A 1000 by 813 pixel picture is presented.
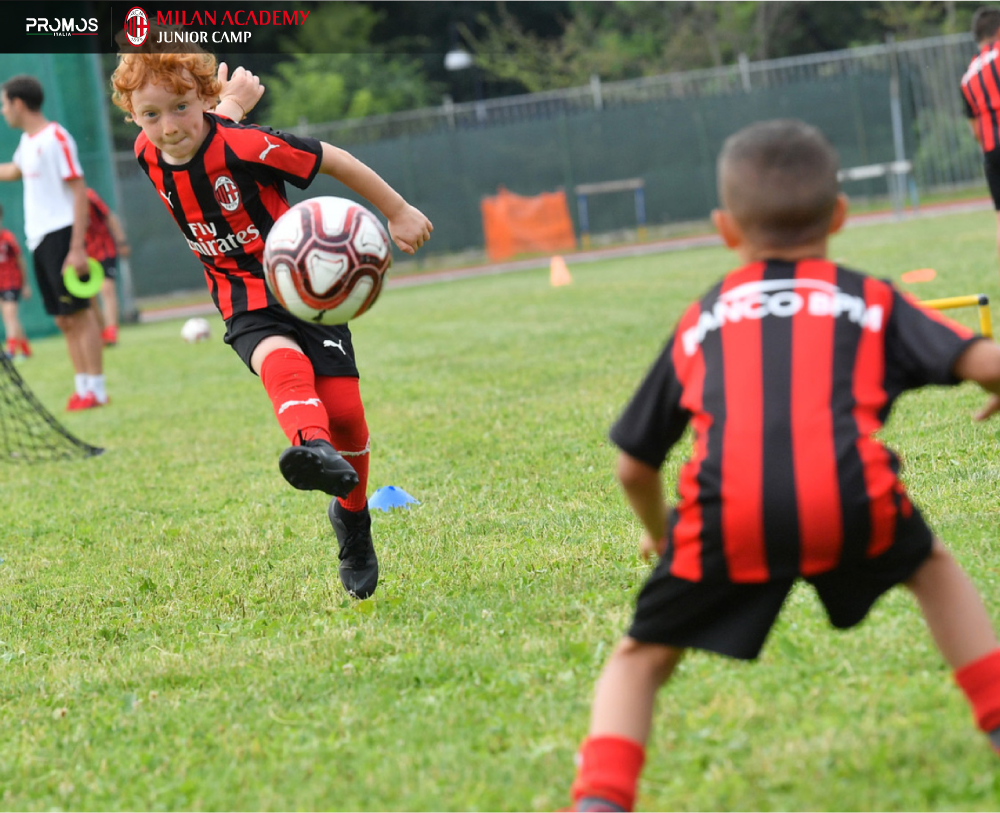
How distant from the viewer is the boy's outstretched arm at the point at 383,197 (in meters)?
4.07

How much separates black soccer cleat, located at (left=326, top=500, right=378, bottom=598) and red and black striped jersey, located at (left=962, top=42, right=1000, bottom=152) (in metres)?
6.21

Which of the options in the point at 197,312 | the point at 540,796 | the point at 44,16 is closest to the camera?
the point at 540,796

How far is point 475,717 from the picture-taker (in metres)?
2.89

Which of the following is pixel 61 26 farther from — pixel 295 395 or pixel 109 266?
pixel 295 395

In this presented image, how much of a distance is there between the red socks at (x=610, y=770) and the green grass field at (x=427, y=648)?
14cm

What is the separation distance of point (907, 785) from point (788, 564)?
1.60 feet

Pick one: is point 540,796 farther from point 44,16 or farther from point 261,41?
point 261,41

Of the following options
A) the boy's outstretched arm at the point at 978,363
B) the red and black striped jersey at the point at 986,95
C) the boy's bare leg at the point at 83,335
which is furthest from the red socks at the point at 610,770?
the boy's bare leg at the point at 83,335

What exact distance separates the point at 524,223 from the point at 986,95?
734 inches

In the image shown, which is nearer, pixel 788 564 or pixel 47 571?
pixel 788 564

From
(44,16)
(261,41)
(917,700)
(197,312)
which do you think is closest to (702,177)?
(197,312)

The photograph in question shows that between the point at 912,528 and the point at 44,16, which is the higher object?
the point at 44,16

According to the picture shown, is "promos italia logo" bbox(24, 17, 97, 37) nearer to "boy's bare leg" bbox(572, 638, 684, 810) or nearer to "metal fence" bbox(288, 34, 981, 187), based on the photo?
"metal fence" bbox(288, 34, 981, 187)

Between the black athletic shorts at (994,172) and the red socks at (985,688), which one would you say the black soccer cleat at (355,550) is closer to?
the red socks at (985,688)
